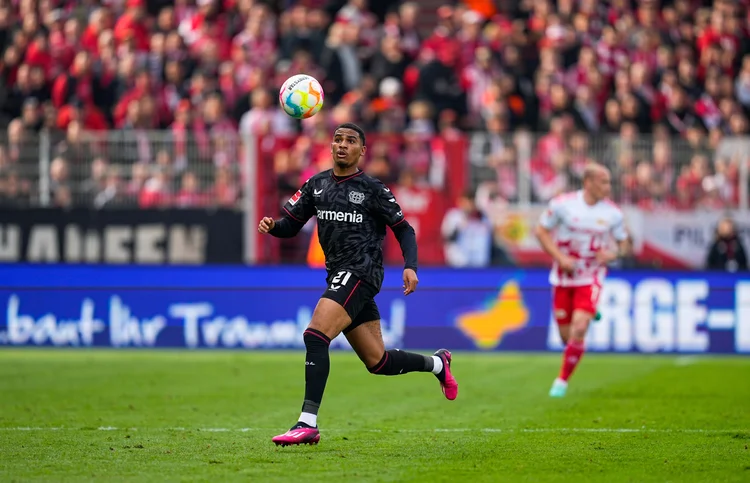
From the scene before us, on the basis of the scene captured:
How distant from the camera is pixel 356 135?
974 centimetres

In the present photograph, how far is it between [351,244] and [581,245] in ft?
17.2

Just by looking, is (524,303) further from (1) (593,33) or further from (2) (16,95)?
(2) (16,95)

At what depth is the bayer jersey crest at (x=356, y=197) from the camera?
975cm

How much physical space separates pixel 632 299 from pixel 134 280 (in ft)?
26.3

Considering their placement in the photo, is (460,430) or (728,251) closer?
(460,430)

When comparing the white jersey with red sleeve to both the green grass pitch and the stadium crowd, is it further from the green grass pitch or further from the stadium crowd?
the stadium crowd

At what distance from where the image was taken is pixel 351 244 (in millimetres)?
9773

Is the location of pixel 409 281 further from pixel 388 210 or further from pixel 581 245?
pixel 581 245

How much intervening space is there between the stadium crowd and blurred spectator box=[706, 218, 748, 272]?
643 millimetres

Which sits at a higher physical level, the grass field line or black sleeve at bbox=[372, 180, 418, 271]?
black sleeve at bbox=[372, 180, 418, 271]

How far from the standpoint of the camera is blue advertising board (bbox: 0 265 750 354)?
19.5 meters

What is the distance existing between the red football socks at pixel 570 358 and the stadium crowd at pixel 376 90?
737 cm

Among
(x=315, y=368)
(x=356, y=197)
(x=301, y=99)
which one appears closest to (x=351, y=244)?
(x=356, y=197)

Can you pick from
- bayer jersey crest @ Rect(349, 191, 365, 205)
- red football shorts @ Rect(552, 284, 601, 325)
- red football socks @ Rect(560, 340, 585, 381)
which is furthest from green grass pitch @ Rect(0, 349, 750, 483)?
bayer jersey crest @ Rect(349, 191, 365, 205)
